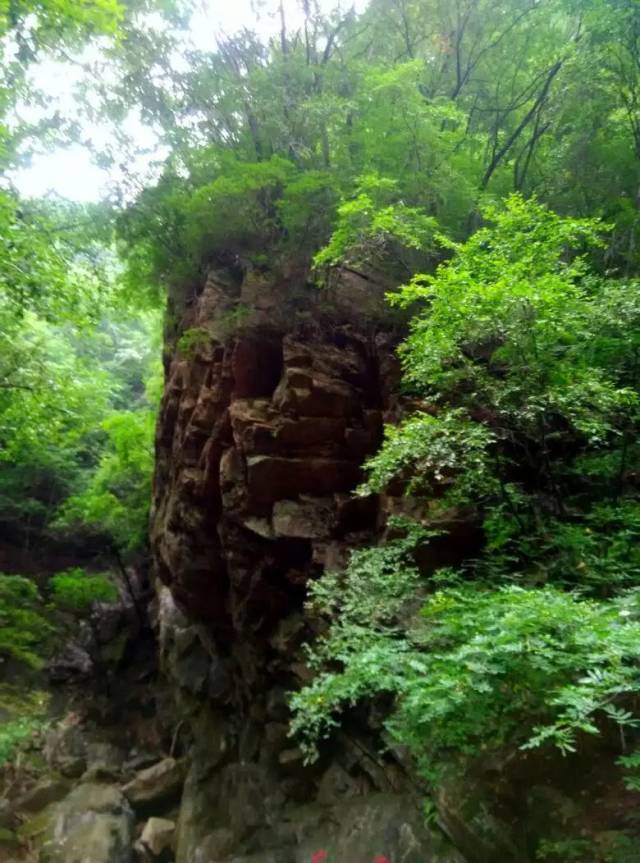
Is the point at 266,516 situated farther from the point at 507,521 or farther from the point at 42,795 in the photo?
the point at 42,795

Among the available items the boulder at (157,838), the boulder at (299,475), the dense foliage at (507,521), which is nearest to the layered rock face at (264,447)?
the boulder at (299,475)

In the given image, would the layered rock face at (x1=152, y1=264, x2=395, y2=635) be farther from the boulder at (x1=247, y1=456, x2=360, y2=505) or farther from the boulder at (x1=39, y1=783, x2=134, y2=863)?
the boulder at (x1=39, y1=783, x2=134, y2=863)

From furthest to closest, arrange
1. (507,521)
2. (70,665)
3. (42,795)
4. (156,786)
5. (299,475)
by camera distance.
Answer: (70,665)
(156,786)
(42,795)
(299,475)
(507,521)

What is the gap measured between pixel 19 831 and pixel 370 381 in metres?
11.5

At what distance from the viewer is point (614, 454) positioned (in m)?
7.40

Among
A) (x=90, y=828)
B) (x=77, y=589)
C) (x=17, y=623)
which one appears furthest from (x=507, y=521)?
(x=77, y=589)

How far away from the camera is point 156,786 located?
1306 cm

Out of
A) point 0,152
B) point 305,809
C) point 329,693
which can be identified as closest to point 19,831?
point 305,809

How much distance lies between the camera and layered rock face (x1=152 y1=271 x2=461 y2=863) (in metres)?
10.1

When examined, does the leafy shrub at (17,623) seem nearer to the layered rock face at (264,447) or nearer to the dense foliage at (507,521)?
the layered rock face at (264,447)

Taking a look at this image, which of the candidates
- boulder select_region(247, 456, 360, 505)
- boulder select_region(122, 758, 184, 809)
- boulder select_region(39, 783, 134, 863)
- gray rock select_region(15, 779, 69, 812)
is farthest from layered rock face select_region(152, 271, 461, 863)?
gray rock select_region(15, 779, 69, 812)

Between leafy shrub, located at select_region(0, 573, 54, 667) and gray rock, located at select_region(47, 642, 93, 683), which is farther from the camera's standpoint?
gray rock, located at select_region(47, 642, 93, 683)

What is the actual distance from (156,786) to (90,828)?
179 cm

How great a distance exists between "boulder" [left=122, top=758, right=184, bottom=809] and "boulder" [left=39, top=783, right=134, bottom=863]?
301 mm
